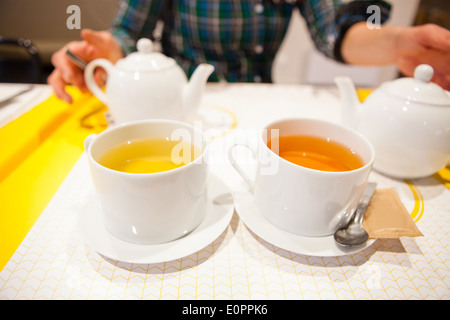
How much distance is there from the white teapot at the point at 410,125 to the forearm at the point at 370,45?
0.42m

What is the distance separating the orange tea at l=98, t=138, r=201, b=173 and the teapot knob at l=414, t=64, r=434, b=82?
500mm

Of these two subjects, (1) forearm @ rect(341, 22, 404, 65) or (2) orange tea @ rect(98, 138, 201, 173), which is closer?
(2) orange tea @ rect(98, 138, 201, 173)

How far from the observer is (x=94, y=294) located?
1.37ft

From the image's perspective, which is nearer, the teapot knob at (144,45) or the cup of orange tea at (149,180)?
the cup of orange tea at (149,180)

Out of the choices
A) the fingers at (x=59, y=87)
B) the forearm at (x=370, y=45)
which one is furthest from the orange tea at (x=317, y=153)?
the fingers at (x=59, y=87)

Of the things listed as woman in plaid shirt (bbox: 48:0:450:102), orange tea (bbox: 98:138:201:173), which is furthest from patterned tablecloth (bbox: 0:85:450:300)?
woman in plaid shirt (bbox: 48:0:450:102)

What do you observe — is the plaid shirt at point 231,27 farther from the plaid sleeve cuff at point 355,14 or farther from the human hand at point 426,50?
the human hand at point 426,50

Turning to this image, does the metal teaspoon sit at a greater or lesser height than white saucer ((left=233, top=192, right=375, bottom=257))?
greater

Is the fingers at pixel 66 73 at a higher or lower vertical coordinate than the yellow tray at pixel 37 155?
higher

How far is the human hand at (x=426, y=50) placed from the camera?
741mm

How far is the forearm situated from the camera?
1005 mm

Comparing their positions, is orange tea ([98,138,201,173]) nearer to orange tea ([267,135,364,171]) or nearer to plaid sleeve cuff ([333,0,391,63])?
orange tea ([267,135,364,171])

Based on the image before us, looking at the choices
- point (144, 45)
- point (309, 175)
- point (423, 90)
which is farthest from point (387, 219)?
point (144, 45)
